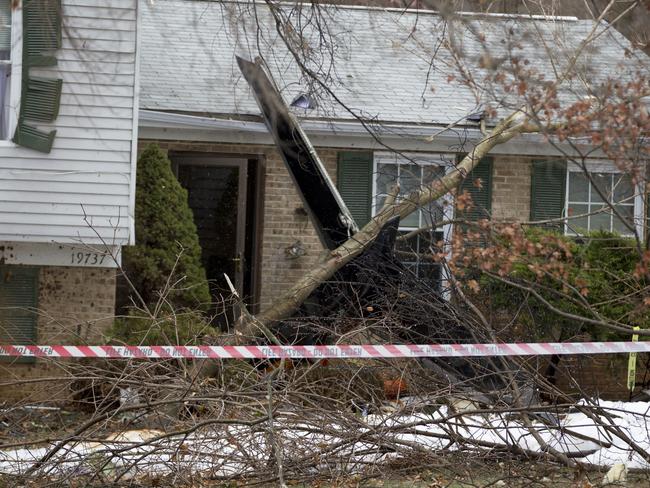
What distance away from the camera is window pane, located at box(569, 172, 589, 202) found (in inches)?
537

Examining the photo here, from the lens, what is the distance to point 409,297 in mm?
8539

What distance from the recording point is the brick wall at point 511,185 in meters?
13.6

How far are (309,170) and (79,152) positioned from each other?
2428 millimetres

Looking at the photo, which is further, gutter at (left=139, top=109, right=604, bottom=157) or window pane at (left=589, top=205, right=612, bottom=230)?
window pane at (left=589, top=205, right=612, bottom=230)

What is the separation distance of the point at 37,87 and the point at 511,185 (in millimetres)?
6253

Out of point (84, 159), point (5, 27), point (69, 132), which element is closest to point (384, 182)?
point (84, 159)

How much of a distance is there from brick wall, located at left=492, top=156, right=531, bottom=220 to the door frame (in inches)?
130

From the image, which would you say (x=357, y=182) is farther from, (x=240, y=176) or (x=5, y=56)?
(x=5, y=56)

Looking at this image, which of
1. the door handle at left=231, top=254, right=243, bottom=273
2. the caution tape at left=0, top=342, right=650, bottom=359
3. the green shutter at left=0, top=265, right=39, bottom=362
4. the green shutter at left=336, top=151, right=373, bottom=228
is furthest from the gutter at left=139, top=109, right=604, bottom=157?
the caution tape at left=0, top=342, right=650, bottom=359

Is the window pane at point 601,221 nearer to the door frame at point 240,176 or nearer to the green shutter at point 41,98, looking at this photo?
the door frame at point 240,176

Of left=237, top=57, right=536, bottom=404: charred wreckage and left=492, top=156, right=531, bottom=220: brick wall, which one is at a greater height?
left=492, top=156, right=531, bottom=220: brick wall

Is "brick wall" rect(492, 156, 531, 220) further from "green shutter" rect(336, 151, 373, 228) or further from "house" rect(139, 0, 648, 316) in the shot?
"green shutter" rect(336, 151, 373, 228)

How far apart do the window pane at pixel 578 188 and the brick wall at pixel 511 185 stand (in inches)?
22.7

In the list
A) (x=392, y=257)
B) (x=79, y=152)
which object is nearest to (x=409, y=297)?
(x=392, y=257)
